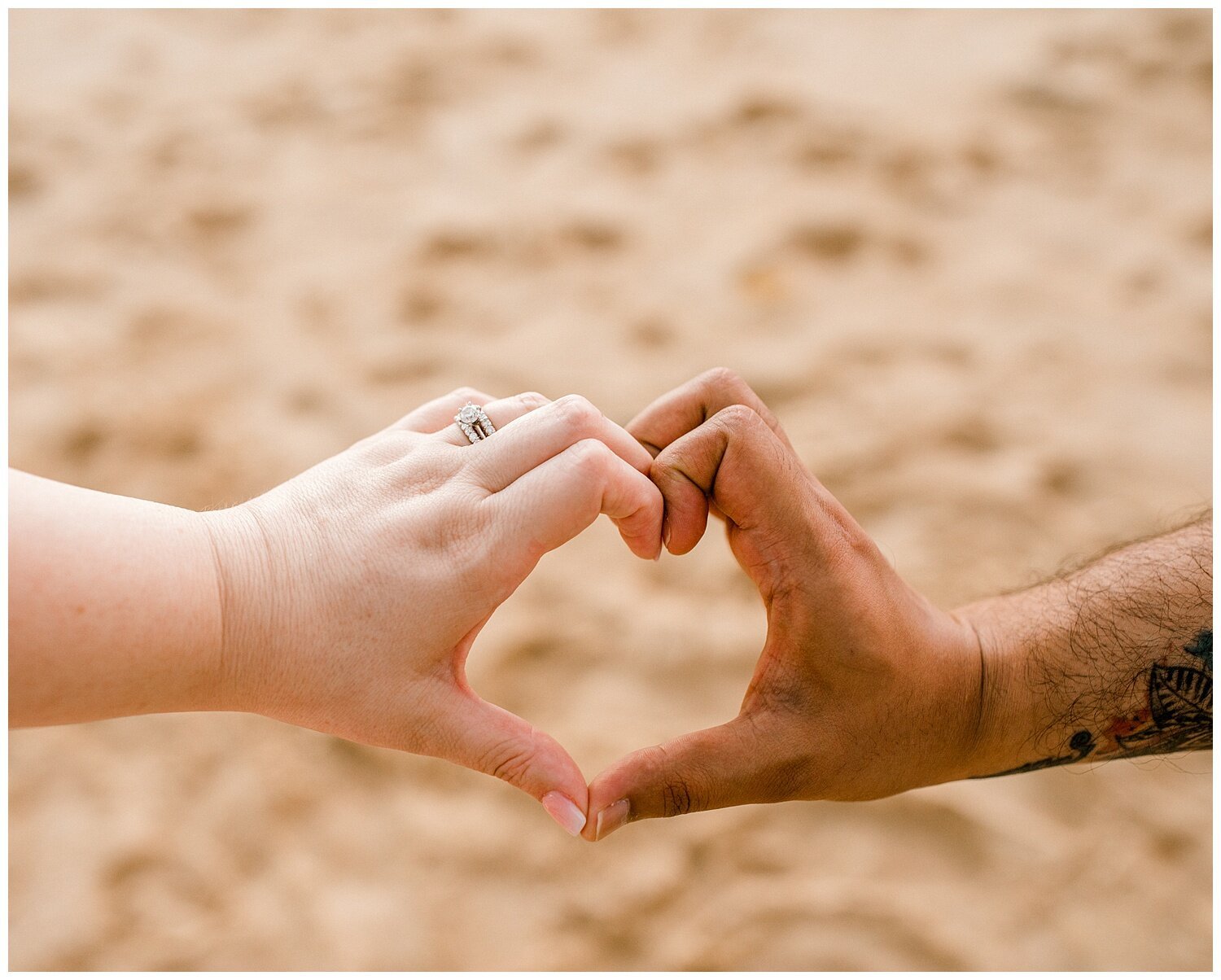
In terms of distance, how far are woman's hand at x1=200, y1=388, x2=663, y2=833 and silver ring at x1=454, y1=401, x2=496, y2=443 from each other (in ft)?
0.26

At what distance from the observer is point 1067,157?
2.99m

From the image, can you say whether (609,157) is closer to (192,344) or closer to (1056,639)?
(192,344)

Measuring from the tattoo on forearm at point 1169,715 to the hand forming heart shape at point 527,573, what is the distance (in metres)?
0.24

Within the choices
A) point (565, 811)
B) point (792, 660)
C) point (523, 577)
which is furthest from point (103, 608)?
point (792, 660)

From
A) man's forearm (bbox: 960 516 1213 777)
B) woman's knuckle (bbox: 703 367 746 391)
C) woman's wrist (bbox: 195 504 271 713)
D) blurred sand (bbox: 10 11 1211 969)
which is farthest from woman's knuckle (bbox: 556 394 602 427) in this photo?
blurred sand (bbox: 10 11 1211 969)

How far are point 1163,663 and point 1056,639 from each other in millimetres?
153

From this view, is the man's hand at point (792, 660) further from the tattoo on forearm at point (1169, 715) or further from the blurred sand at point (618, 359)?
the blurred sand at point (618, 359)

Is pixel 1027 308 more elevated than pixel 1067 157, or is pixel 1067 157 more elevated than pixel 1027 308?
pixel 1067 157

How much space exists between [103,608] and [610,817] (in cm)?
66

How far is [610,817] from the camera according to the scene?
1307mm

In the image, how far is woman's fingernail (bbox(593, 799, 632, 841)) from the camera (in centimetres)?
131

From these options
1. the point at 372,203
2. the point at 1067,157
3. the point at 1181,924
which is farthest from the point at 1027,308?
the point at 372,203

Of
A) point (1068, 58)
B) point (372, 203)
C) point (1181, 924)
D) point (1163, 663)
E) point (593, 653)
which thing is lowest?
point (1181, 924)

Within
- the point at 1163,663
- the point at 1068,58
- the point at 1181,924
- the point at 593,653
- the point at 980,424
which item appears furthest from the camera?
the point at 1068,58
